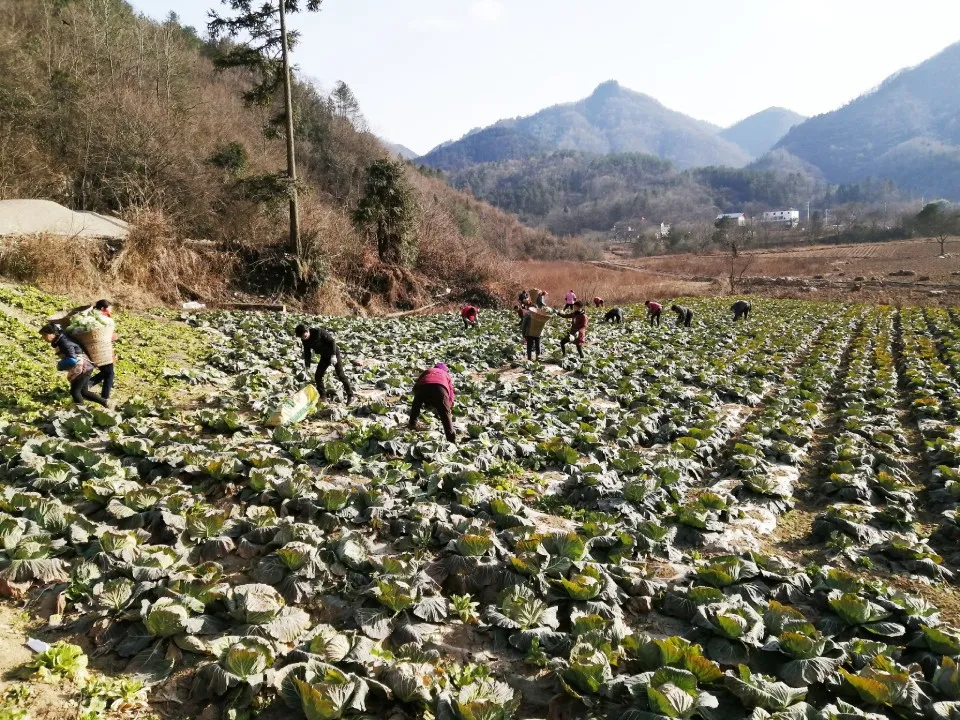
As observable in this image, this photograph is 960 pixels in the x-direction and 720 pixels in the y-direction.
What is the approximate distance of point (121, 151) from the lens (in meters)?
25.8

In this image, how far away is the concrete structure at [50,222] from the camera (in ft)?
56.4

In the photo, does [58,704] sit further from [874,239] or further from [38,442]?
[874,239]

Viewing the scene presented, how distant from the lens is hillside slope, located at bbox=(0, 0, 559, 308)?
73.7 ft

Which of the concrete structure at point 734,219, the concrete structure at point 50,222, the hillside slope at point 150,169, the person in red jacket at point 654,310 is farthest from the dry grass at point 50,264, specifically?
the concrete structure at point 734,219

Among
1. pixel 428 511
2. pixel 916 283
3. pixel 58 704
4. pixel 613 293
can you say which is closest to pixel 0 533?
pixel 58 704

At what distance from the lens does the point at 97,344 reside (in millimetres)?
8953

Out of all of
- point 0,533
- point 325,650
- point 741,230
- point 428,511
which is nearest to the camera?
point 325,650

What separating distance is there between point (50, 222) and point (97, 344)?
13.8 m

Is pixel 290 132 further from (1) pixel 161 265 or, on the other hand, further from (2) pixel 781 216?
(2) pixel 781 216

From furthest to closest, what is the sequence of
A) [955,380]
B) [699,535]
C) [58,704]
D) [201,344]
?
[955,380] → [201,344] → [699,535] → [58,704]

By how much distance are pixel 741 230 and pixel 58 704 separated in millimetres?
135781

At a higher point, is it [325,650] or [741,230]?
[741,230]

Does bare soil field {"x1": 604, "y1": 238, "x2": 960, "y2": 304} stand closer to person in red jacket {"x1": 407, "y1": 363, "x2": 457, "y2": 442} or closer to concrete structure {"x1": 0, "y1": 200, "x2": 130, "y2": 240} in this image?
concrete structure {"x1": 0, "y1": 200, "x2": 130, "y2": 240}

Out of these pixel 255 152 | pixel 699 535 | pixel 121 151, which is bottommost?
pixel 699 535
